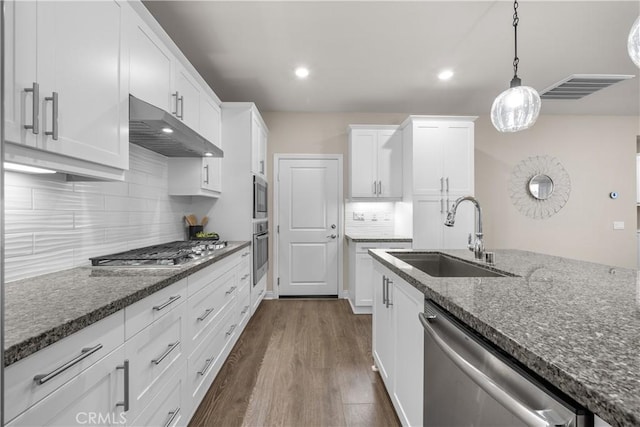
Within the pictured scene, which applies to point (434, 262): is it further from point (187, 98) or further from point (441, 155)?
point (187, 98)

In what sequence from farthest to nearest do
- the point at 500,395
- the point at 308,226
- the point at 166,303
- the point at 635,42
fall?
the point at 308,226 → the point at 166,303 → the point at 635,42 → the point at 500,395

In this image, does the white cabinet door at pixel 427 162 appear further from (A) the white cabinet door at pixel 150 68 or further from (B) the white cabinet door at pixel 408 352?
(A) the white cabinet door at pixel 150 68

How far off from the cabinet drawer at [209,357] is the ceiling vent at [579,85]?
3490 millimetres

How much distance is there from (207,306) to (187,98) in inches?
61.8

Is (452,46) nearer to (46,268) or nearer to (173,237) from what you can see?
(173,237)

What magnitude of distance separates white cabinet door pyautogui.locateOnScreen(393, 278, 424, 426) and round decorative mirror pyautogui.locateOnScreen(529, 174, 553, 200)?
3.99 m

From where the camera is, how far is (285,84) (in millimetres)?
3396

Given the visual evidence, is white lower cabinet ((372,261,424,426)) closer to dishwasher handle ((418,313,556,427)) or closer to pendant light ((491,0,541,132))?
dishwasher handle ((418,313,556,427))

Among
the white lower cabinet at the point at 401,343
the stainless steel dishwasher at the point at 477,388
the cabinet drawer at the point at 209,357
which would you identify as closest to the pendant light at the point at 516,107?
the white lower cabinet at the point at 401,343

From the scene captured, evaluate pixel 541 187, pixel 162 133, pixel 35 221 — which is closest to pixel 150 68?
pixel 162 133

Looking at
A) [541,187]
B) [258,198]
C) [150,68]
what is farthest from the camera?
[541,187]

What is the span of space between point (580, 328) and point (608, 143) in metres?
5.59

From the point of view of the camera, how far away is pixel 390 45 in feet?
8.58

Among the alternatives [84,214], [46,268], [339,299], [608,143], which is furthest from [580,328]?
[608,143]
